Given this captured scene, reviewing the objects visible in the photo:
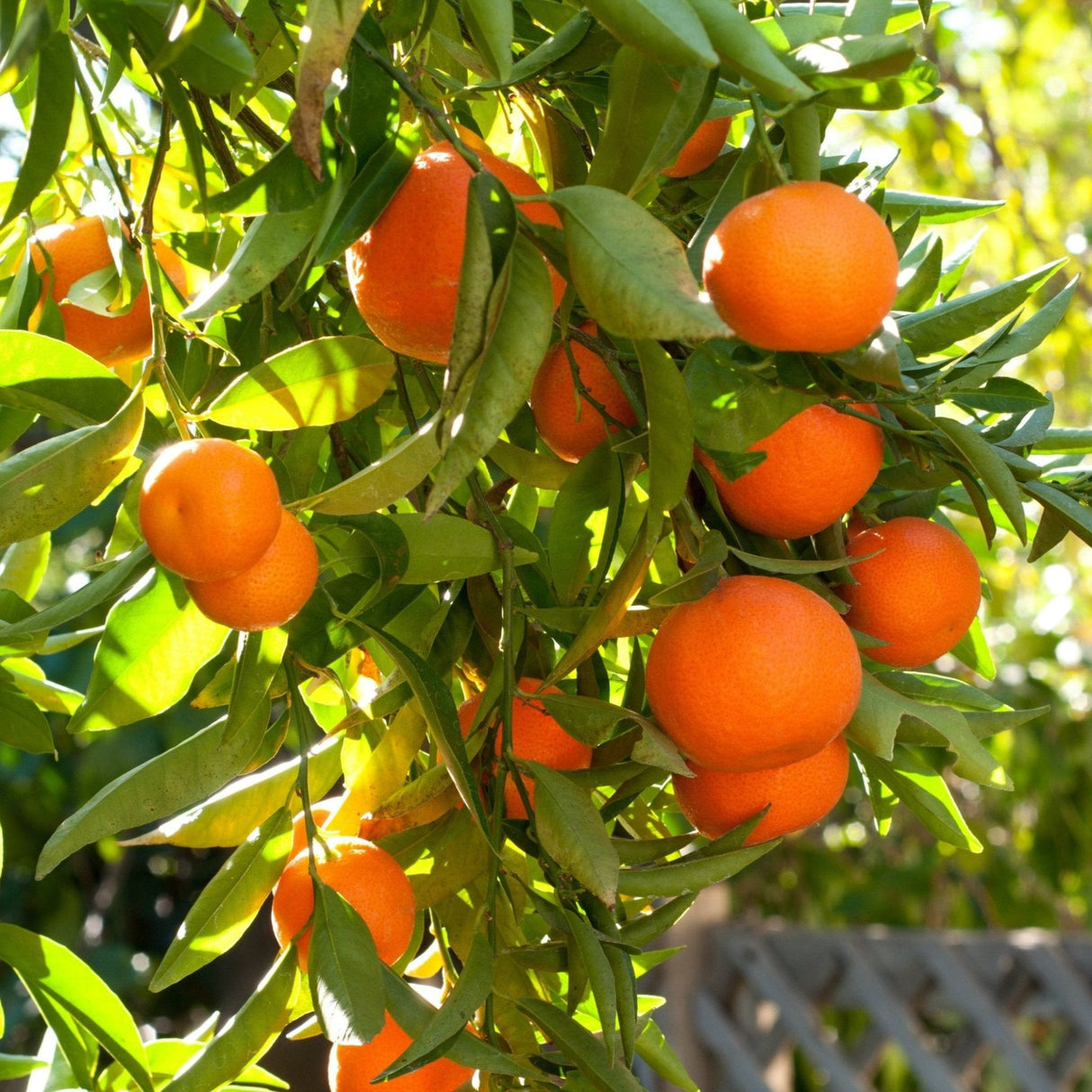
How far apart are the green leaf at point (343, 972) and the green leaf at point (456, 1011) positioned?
15mm

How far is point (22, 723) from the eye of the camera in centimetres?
55

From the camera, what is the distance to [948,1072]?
2.01 metres

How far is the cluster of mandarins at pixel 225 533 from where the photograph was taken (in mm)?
379

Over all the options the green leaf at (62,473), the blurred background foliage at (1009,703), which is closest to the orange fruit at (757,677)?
the green leaf at (62,473)

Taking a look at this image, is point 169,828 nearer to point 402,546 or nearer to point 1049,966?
point 402,546

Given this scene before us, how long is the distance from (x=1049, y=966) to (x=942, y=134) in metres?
1.46

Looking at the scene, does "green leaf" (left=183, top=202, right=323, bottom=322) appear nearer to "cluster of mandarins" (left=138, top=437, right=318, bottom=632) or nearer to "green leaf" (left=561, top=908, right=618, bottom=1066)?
"cluster of mandarins" (left=138, top=437, right=318, bottom=632)

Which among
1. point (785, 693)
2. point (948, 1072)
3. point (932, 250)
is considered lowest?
point (948, 1072)

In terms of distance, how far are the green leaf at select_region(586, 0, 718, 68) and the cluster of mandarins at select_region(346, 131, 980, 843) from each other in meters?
0.06

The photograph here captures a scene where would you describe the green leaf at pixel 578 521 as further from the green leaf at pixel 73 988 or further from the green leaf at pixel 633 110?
the green leaf at pixel 73 988

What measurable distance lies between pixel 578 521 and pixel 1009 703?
67.4 inches

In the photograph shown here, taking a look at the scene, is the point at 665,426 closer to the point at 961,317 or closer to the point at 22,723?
the point at 961,317

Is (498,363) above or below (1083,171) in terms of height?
above

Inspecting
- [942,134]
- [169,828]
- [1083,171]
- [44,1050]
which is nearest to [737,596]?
[169,828]
